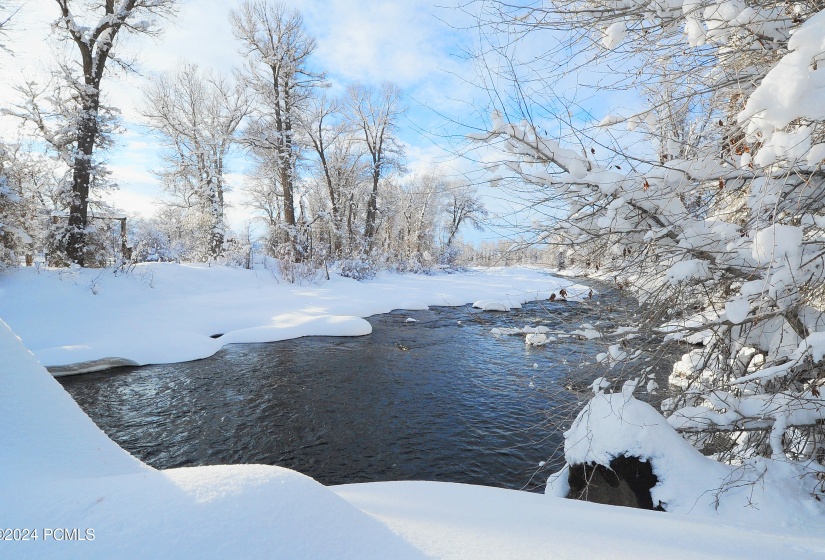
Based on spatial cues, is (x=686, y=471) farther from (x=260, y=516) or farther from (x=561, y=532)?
(x=260, y=516)

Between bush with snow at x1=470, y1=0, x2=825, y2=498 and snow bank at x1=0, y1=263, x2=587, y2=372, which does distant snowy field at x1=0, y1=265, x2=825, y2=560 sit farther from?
snow bank at x1=0, y1=263, x2=587, y2=372

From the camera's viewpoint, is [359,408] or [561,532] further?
[359,408]

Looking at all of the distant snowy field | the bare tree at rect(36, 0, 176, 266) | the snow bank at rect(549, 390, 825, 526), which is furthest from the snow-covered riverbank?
the bare tree at rect(36, 0, 176, 266)

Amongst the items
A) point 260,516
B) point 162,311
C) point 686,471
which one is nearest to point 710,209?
point 686,471

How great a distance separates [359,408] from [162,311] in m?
6.67

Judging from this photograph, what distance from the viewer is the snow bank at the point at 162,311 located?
6719 mm

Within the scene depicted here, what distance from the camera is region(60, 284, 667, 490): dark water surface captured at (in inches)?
149

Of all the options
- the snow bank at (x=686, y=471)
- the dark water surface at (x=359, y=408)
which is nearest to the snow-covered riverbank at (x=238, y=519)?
the snow bank at (x=686, y=471)

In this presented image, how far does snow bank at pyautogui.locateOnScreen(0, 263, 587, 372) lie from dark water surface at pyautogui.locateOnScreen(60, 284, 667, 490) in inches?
27.7

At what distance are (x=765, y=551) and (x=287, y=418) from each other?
464cm

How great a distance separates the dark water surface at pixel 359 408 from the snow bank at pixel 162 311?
27.7 inches

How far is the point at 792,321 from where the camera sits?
2.15 metres

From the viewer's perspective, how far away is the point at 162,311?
8.85 metres

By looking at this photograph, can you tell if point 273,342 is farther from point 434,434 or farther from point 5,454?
point 5,454
